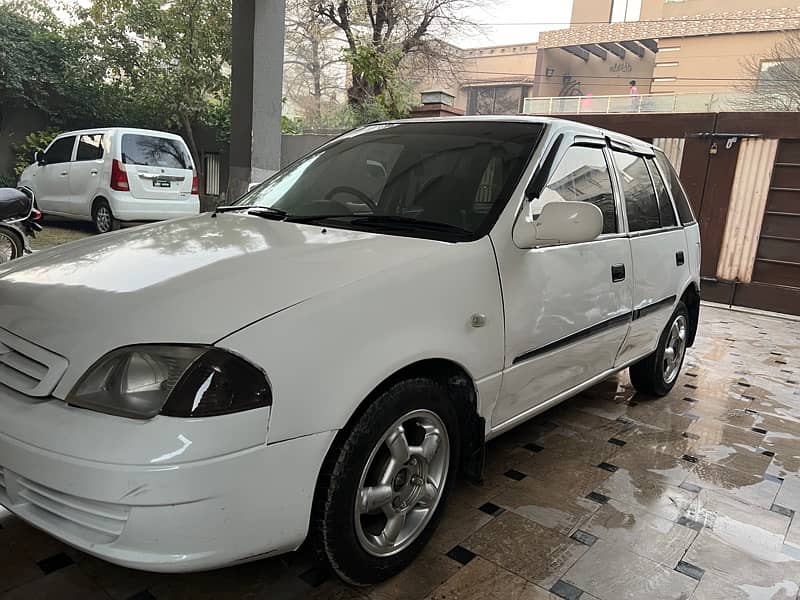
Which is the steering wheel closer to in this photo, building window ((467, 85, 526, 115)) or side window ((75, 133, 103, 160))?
side window ((75, 133, 103, 160))

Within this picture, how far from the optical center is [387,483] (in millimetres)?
1732

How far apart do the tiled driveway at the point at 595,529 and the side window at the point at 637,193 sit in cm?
114

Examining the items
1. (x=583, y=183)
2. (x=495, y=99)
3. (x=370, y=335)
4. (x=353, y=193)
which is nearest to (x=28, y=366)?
(x=370, y=335)

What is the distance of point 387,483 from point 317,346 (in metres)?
0.55

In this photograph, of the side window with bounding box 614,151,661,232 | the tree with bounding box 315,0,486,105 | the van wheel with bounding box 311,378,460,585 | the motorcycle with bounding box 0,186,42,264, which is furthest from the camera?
the tree with bounding box 315,0,486,105

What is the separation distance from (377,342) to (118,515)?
0.72 m

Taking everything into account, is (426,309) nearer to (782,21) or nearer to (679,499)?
(679,499)

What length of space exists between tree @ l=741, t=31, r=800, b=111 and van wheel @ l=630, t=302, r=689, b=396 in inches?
219

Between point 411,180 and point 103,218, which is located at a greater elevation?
point 411,180

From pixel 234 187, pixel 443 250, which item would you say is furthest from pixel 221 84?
pixel 443 250

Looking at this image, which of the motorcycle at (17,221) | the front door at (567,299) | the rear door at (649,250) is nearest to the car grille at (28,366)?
the front door at (567,299)

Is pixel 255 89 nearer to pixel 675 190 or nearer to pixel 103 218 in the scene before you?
pixel 103 218

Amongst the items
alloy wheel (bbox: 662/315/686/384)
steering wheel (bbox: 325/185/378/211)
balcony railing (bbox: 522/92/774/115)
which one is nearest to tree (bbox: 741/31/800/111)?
balcony railing (bbox: 522/92/774/115)

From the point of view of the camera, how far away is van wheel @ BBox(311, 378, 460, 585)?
5.08 feet
